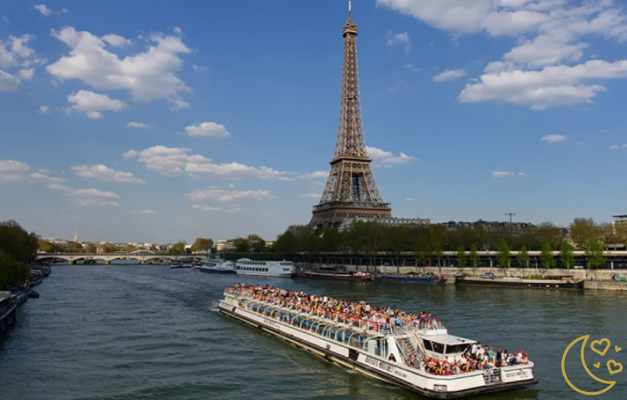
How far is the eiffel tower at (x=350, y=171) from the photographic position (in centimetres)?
12044

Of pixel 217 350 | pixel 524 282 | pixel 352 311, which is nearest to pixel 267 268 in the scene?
pixel 524 282

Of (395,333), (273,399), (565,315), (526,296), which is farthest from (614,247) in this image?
(273,399)

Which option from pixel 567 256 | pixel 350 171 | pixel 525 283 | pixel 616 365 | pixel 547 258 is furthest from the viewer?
pixel 350 171

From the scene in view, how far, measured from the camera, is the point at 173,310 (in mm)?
48562

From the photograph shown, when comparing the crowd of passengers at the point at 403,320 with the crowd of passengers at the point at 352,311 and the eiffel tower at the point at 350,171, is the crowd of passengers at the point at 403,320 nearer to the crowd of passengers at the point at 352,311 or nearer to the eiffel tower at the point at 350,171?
the crowd of passengers at the point at 352,311

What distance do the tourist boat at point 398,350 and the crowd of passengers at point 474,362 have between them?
12.1 inches

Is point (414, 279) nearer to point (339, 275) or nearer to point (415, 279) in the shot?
point (415, 279)

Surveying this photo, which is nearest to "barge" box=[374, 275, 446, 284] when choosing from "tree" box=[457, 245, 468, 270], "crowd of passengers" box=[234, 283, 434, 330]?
"tree" box=[457, 245, 468, 270]

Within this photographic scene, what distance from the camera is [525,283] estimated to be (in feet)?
219

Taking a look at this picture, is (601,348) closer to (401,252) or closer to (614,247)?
(401,252)

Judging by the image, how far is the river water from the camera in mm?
23188

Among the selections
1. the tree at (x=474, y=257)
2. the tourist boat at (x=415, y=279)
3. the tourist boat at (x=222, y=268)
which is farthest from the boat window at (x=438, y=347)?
the tourist boat at (x=222, y=268)

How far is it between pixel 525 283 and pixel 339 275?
33.4 meters

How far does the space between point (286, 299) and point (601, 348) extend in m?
21.2
